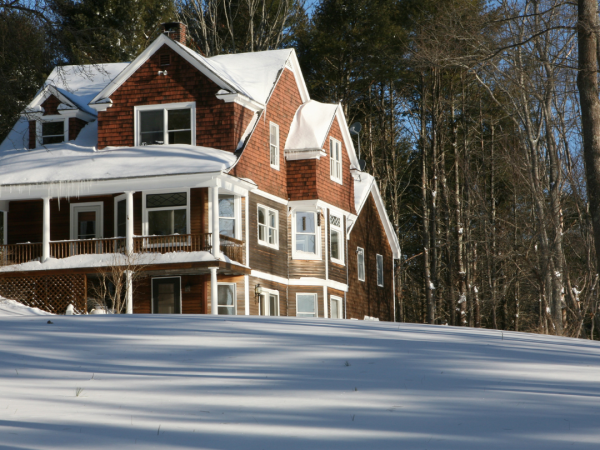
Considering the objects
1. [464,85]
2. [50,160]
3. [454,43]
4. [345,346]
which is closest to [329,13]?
[464,85]

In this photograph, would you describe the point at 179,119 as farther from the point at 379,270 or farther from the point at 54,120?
the point at 379,270

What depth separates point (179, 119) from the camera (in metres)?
25.9

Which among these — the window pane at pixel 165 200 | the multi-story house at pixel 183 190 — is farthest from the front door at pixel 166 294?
the window pane at pixel 165 200

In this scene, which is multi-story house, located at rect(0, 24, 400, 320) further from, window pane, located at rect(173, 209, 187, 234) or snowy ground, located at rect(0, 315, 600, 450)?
snowy ground, located at rect(0, 315, 600, 450)

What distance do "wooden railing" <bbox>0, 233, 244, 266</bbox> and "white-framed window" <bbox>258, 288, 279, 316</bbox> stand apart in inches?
76.9

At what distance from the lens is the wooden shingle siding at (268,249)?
25438mm

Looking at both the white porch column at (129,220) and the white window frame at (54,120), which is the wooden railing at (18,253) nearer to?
the white porch column at (129,220)

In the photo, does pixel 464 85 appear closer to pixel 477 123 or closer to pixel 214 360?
pixel 477 123

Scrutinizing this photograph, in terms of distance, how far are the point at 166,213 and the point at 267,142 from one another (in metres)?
4.11

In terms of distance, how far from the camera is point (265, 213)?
26.3 metres

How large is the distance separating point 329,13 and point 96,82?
13.5 metres

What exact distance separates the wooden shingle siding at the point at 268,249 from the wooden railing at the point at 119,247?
0.82 meters

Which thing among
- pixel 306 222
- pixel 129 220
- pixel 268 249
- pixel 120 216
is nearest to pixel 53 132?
pixel 120 216

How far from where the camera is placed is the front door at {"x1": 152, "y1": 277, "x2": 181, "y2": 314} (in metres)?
24.8
